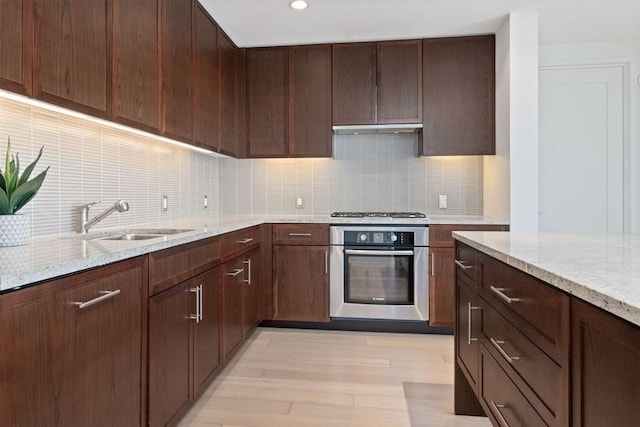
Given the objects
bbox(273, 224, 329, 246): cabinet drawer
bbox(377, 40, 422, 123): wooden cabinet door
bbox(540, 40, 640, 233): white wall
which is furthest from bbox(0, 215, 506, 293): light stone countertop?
bbox(540, 40, 640, 233): white wall

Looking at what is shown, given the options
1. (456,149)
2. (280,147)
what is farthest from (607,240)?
(280,147)

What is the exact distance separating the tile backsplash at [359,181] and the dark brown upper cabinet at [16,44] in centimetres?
247

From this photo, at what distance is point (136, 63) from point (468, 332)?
6.71 feet

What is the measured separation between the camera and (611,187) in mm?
3459

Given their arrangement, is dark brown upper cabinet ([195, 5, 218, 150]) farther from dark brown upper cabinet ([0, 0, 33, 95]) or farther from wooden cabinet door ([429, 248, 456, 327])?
wooden cabinet door ([429, 248, 456, 327])

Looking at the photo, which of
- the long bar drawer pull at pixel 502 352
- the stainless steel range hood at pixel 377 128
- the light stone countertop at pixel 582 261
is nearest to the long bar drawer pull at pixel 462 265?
the light stone countertop at pixel 582 261

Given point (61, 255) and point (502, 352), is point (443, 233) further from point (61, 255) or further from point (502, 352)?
point (61, 255)

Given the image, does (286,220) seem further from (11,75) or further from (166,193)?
(11,75)

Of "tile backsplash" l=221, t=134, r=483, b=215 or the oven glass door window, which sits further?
"tile backsplash" l=221, t=134, r=483, b=215

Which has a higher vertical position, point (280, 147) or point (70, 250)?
point (280, 147)

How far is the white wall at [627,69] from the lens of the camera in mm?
3375

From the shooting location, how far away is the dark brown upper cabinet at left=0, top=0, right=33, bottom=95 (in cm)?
120

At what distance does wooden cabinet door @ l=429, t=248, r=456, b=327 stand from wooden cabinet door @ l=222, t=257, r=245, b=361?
1.46m

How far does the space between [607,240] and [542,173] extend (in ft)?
7.18
